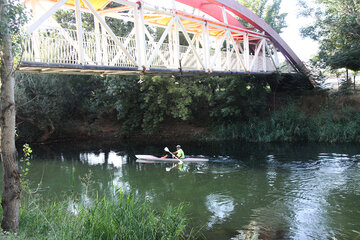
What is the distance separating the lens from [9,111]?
183 inches

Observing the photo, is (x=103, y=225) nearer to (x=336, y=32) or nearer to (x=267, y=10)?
(x=336, y=32)

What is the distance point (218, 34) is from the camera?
1838cm

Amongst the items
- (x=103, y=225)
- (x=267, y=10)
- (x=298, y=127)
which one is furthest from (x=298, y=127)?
(x=103, y=225)

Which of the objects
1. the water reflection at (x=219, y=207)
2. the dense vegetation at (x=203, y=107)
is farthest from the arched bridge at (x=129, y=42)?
the water reflection at (x=219, y=207)

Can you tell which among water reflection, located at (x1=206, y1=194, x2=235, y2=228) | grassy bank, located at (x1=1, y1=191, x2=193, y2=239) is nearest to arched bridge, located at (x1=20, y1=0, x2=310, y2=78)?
grassy bank, located at (x1=1, y1=191, x2=193, y2=239)

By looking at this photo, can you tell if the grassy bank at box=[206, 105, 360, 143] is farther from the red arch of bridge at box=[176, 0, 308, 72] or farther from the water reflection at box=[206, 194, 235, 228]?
the water reflection at box=[206, 194, 235, 228]

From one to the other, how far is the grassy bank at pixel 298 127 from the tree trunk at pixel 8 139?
1810 cm

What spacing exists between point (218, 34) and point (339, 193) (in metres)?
11.6

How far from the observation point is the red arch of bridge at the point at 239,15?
55.5ft

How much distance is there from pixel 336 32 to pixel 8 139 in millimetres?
21959

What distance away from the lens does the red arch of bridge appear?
16905 millimetres

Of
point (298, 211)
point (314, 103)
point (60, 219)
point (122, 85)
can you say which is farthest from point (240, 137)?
point (60, 219)

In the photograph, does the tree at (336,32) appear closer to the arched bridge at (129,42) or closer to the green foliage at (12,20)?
the arched bridge at (129,42)

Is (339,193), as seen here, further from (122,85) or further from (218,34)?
(122,85)
